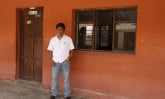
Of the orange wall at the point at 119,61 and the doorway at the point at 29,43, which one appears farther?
the doorway at the point at 29,43

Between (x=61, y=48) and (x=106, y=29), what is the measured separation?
3.99ft

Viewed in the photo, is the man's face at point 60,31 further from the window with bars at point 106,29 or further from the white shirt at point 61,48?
the window with bars at point 106,29

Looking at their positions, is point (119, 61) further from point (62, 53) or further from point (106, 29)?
point (62, 53)

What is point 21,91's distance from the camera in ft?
26.7

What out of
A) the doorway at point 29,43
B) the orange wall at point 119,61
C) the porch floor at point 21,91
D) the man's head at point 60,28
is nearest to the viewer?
the orange wall at point 119,61

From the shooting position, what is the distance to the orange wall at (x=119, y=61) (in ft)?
20.2

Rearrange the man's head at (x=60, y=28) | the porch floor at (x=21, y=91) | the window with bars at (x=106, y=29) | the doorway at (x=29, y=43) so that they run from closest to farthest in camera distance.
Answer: the window with bars at (x=106, y=29) → the man's head at (x=60, y=28) → the porch floor at (x=21, y=91) → the doorway at (x=29, y=43)

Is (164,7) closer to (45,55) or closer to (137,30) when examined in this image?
(137,30)

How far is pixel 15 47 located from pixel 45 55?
4.20 ft

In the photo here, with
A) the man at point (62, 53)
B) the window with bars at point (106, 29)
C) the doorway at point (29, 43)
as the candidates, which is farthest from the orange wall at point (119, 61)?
the man at point (62, 53)

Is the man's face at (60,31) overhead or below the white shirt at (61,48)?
overhead

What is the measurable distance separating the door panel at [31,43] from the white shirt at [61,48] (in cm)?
146

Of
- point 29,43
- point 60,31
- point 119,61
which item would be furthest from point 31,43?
point 119,61

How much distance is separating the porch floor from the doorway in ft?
0.88
